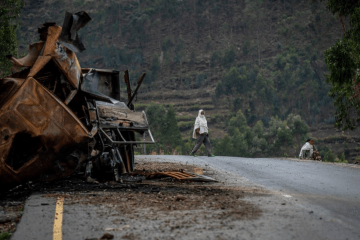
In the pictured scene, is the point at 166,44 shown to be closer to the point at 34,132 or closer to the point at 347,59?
Result: the point at 347,59

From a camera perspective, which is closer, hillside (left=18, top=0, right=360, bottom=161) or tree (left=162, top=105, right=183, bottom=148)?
tree (left=162, top=105, right=183, bottom=148)

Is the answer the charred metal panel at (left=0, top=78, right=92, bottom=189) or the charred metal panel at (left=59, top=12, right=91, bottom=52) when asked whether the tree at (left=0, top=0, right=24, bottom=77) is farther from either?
the charred metal panel at (left=0, top=78, right=92, bottom=189)

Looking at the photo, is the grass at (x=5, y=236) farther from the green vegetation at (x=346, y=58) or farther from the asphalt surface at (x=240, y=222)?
the green vegetation at (x=346, y=58)

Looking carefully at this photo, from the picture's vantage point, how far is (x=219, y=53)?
5984 inches

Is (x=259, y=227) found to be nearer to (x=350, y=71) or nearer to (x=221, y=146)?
(x=350, y=71)

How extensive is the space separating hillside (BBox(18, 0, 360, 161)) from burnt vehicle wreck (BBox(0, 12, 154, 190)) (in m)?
102

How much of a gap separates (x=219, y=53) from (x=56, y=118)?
479 feet

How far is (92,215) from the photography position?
19.8ft

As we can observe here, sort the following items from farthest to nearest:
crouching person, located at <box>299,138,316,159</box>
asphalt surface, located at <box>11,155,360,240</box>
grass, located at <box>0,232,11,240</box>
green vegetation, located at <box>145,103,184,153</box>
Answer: green vegetation, located at <box>145,103,184,153</box> → crouching person, located at <box>299,138,316,159</box> → grass, located at <box>0,232,11,240</box> → asphalt surface, located at <box>11,155,360,240</box>

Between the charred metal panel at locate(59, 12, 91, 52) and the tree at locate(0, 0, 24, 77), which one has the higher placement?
the tree at locate(0, 0, 24, 77)

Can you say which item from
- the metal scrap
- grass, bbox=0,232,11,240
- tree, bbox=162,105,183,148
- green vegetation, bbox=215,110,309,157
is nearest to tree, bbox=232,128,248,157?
green vegetation, bbox=215,110,309,157

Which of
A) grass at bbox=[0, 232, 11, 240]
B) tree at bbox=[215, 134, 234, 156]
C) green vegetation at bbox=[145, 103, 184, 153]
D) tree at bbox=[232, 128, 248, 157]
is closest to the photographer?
grass at bbox=[0, 232, 11, 240]

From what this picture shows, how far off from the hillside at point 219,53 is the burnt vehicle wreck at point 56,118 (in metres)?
102

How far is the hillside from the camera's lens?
415ft
